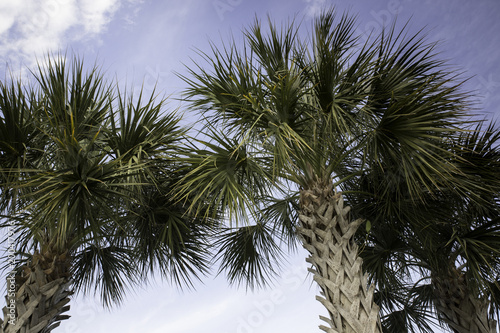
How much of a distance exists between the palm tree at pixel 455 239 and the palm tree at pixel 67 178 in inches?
127

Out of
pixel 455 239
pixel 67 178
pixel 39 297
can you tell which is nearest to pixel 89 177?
pixel 67 178

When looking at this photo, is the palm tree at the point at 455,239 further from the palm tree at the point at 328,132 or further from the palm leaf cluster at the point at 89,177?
the palm leaf cluster at the point at 89,177

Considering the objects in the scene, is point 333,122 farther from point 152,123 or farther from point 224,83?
point 152,123

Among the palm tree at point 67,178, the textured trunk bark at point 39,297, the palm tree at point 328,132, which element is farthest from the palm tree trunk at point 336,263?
the textured trunk bark at point 39,297

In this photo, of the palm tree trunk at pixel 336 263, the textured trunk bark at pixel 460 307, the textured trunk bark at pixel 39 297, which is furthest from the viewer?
the textured trunk bark at pixel 460 307

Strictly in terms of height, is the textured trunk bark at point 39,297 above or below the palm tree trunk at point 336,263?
above

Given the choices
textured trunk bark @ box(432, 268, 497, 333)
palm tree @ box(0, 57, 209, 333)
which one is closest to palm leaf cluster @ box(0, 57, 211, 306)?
palm tree @ box(0, 57, 209, 333)

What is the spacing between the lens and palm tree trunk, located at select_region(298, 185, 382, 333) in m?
4.13

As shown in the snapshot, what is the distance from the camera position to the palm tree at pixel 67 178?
4480 mm

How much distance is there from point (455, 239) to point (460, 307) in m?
1.14

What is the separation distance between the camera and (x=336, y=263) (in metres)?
4.40

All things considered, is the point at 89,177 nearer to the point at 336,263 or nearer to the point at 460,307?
the point at 336,263

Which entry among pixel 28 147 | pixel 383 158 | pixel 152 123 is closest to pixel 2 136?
pixel 28 147

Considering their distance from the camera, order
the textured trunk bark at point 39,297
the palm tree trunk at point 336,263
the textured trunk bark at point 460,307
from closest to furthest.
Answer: the palm tree trunk at point 336,263 → the textured trunk bark at point 39,297 → the textured trunk bark at point 460,307
